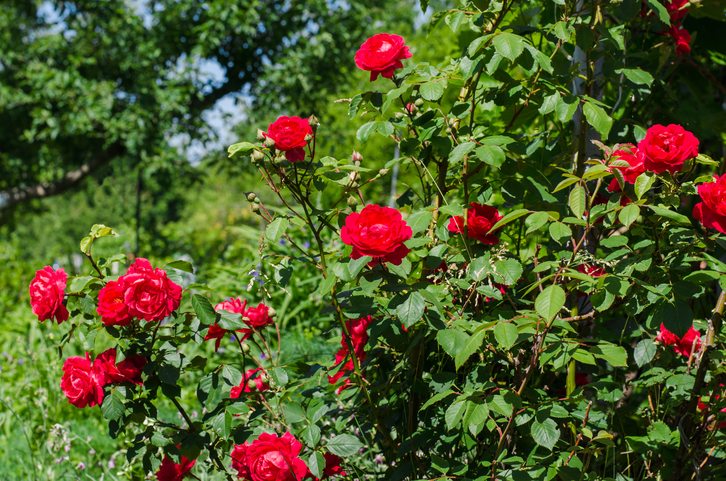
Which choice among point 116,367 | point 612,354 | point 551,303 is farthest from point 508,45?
point 116,367

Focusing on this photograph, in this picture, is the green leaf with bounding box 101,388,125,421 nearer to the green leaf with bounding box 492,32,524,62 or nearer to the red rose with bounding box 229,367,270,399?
the red rose with bounding box 229,367,270,399

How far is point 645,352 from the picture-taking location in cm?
185

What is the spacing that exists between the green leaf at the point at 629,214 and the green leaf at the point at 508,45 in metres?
0.38

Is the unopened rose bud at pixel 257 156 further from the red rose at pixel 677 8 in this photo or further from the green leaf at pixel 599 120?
the red rose at pixel 677 8

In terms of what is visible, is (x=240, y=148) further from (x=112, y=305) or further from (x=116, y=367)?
(x=116, y=367)

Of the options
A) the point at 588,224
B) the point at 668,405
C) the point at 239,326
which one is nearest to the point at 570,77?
the point at 588,224

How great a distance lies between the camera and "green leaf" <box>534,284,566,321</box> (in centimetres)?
140

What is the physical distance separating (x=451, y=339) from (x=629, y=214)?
44 centimetres

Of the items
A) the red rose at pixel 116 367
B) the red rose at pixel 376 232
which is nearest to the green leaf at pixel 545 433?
the red rose at pixel 376 232

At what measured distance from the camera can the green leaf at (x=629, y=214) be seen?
1.44 meters

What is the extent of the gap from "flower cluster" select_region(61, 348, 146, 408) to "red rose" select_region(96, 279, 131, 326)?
16 cm

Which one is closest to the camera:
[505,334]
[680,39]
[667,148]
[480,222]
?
[505,334]

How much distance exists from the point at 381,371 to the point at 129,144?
5.23 m

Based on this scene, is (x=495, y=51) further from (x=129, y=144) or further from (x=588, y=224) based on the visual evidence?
(x=129, y=144)
